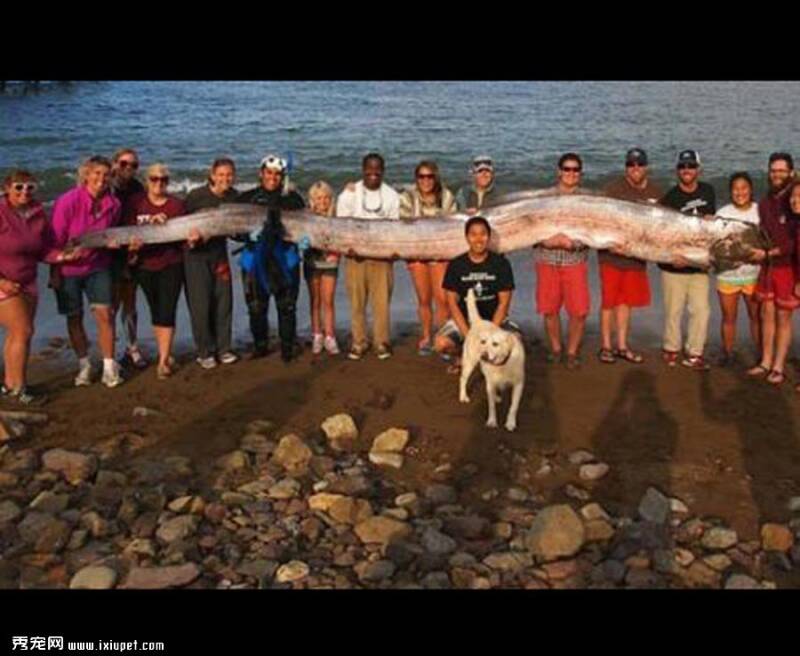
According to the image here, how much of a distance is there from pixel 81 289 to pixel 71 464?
2.24 m

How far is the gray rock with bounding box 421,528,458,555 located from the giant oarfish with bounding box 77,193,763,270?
3522 mm

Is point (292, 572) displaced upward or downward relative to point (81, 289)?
downward

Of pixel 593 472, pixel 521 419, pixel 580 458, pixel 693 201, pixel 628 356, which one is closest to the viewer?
pixel 593 472

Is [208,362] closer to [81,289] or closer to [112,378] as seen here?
[112,378]

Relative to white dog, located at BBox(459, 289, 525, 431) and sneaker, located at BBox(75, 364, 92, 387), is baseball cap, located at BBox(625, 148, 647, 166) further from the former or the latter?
sneaker, located at BBox(75, 364, 92, 387)

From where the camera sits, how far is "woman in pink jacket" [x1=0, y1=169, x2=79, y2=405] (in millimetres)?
7145

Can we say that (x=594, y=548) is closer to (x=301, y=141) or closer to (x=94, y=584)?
(x=94, y=584)

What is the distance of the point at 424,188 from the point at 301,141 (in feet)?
52.5

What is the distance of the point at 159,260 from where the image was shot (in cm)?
798

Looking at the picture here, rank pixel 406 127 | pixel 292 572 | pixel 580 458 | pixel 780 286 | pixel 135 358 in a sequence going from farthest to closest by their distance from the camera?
1. pixel 406 127
2. pixel 135 358
3. pixel 780 286
4. pixel 580 458
5. pixel 292 572

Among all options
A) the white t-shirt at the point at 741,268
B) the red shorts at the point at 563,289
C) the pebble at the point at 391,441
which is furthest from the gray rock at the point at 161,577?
the white t-shirt at the point at 741,268

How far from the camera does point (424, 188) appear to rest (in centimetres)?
829

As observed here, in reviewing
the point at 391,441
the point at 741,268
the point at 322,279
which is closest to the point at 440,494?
the point at 391,441

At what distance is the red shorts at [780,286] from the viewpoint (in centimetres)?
763
